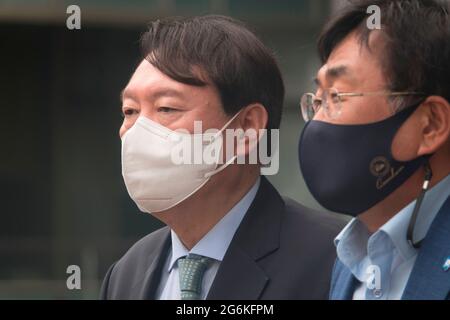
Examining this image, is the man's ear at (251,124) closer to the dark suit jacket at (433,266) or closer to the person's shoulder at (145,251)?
the person's shoulder at (145,251)

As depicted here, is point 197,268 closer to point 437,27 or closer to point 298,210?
point 298,210

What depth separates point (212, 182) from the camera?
2895 millimetres

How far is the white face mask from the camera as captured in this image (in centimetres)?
286

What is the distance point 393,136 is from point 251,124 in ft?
1.92

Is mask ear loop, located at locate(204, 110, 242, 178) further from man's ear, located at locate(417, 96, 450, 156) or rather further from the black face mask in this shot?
man's ear, located at locate(417, 96, 450, 156)

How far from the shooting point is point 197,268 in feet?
9.25

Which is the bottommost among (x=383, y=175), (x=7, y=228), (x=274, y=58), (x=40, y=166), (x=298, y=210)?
(x=7, y=228)

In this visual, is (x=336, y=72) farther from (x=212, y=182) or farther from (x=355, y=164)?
(x=212, y=182)

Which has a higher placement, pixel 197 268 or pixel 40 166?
pixel 197 268

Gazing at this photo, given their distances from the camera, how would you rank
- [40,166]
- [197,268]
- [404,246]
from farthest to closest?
[40,166] → [197,268] → [404,246]

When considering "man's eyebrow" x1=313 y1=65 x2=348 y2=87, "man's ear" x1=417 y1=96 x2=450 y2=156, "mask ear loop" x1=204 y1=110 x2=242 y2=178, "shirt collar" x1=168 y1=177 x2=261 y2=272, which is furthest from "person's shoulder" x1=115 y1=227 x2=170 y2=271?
"man's ear" x1=417 y1=96 x2=450 y2=156

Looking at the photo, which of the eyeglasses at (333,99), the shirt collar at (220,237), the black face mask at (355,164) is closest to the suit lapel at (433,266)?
the black face mask at (355,164)

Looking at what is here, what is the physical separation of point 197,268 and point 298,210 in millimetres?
404
